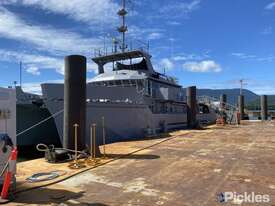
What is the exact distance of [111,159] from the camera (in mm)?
8289

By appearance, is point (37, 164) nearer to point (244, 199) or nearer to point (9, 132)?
point (9, 132)

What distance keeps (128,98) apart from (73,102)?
628 centimetres

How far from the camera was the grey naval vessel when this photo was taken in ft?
40.0

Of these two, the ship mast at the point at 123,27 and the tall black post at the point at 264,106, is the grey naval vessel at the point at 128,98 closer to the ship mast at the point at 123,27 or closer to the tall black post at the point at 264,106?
the ship mast at the point at 123,27

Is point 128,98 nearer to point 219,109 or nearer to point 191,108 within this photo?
point 191,108

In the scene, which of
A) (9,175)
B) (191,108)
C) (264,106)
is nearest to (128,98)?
(191,108)

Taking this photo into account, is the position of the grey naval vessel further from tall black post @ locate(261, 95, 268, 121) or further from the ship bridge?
tall black post @ locate(261, 95, 268, 121)

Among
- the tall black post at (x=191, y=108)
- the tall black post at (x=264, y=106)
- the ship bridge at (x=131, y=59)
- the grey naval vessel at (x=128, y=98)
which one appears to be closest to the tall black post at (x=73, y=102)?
the grey naval vessel at (x=128, y=98)

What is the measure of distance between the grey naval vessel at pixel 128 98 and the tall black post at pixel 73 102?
2760 millimetres

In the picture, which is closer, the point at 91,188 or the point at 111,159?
the point at 91,188

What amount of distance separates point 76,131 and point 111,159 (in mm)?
1188

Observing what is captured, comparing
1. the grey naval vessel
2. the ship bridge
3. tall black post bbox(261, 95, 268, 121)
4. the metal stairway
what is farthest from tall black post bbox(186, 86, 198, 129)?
tall black post bbox(261, 95, 268, 121)

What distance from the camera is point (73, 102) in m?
8.73

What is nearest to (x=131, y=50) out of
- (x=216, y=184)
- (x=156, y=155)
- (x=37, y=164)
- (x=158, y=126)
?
(x=158, y=126)
